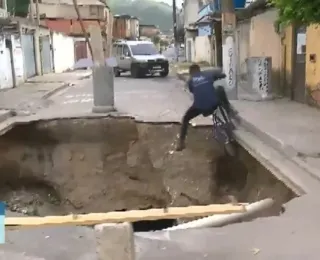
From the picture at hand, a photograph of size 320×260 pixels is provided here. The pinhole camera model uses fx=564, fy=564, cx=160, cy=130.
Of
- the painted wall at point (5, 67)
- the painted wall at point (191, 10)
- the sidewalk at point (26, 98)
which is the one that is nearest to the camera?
the sidewalk at point (26, 98)

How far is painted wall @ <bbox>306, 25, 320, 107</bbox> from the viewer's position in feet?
48.7

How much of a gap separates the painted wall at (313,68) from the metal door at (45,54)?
2152cm

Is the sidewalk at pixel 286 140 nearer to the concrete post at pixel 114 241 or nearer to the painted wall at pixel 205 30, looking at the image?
the concrete post at pixel 114 241

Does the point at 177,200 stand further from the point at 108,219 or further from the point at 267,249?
the point at 108,219

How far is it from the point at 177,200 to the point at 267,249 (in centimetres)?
750

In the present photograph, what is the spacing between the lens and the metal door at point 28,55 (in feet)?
95.2

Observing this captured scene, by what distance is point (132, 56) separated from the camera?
31.7 m

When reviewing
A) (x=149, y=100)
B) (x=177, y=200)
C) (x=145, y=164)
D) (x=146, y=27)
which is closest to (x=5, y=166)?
(x=145, y=164)

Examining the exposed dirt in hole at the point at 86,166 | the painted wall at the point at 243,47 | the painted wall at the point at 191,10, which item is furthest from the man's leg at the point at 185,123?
the painted wall at the point at 191,10

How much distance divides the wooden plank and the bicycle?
6.33 metres

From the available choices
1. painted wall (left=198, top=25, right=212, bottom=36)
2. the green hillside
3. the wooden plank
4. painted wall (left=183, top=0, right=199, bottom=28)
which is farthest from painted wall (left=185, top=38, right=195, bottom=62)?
the green hillside

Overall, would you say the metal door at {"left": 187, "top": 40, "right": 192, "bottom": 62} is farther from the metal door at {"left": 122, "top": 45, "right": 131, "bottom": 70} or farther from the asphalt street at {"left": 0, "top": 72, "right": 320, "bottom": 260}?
the asphalt street at {"left": 0, "top": 72, "right": 320, "bottom": 260}

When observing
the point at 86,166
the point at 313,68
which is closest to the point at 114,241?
the point at 86,166

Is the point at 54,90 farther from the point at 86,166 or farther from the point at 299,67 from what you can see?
the point at 299,67
